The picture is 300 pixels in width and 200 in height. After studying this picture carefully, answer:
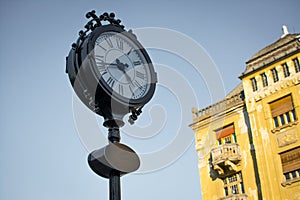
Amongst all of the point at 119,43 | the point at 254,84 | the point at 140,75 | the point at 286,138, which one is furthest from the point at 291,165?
the point at 119,43

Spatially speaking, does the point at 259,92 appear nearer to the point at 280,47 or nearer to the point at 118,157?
the point at 280,47

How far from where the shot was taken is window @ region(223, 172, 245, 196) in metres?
21.1

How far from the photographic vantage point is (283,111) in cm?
2034

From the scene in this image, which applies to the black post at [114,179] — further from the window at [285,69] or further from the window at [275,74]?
the window at [275,74]

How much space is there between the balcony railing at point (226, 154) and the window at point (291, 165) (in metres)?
2.54

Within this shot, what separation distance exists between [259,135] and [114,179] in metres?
18.5

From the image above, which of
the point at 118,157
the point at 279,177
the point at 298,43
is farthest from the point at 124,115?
the point at 298,43

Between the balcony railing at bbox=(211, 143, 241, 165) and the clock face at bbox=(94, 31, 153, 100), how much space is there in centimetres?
1757

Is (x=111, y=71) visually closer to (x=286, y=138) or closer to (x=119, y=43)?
(x=119, y=43)

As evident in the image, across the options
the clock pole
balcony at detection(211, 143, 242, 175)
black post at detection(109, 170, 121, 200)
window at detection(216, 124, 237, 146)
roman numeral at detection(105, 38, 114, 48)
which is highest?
window at detection(216, 124, 237, 146)

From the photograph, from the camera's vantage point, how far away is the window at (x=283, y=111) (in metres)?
20.0

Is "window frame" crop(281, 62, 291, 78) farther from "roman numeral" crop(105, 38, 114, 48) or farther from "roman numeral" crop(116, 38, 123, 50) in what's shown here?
"roman numeral" crop(105, 38, 114, 48)

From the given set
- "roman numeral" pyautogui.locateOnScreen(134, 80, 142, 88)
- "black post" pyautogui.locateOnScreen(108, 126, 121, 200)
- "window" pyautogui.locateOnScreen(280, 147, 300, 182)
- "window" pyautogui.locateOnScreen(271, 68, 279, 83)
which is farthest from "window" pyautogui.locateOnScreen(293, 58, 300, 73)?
"black post" pyautogui.locateOnScreen(108, 126, 121, 200)

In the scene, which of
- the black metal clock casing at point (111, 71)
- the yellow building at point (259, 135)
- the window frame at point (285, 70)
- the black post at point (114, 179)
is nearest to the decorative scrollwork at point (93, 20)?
the black metal clock casing at point (111, 71)
